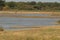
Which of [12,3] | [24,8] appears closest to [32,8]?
[24,8]

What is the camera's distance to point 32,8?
70.8m

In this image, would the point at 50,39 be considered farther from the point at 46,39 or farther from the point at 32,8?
the point at 32,8

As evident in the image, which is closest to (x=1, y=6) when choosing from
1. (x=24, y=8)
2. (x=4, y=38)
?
(x=24, y=8)

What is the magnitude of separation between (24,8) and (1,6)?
601cm

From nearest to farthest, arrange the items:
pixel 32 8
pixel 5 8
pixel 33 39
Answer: pixel 33 39 → pixel 5 8 → pixel 32 8

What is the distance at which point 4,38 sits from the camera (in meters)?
12.8

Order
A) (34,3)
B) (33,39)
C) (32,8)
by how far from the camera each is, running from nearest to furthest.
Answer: (33,39) → (32,8) → (34,3)

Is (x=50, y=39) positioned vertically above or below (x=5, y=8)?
above

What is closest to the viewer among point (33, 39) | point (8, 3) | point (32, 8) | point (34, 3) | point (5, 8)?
point (33, 39)

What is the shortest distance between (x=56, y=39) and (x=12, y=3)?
62933mm

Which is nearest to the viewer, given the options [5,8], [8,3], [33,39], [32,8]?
[33,39]

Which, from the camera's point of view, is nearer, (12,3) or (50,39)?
(50,39)

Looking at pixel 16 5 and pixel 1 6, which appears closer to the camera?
pixel 1 6

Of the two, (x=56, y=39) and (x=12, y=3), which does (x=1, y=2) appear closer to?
(x=12, y=3)
